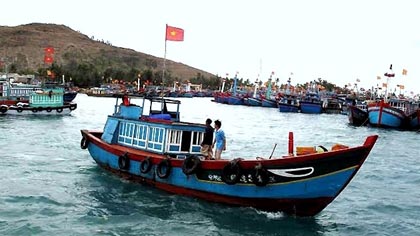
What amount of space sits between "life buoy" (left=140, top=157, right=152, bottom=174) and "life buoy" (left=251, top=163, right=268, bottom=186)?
14.2 feet

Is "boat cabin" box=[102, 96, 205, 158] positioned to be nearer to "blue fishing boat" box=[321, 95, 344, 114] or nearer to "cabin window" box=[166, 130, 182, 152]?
"cabin window" box=[166, 130, 182, 152]

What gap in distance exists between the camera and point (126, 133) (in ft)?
62.6

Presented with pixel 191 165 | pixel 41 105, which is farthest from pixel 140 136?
pixel 41 105

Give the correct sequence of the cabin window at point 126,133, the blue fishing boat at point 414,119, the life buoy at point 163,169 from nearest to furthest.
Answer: the life buoy at point 163,169 → the cabin window at point 126,133 → the blue fishing boat at point 414,119

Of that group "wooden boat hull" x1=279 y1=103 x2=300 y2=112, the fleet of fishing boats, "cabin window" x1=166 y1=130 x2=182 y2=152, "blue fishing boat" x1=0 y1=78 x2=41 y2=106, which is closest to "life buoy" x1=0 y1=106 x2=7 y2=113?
"blue fishing boat" x1=0 y1=78 x2=41 y2=106

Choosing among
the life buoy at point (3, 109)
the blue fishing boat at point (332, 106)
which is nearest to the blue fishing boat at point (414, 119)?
the blue fishing boat at point (332, 106)

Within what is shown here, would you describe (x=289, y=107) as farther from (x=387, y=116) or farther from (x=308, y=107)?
(x=387, y=116)

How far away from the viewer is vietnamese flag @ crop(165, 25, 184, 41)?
19.0 m

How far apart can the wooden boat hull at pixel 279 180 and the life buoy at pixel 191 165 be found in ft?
0.41

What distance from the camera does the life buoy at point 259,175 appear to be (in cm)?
1348

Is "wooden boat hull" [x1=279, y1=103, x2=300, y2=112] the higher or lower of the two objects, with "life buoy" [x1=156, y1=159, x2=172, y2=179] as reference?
lower

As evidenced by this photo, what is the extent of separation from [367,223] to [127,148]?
352 inches

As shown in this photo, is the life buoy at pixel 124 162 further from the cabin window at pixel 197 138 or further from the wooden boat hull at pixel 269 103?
the wooden boat hull at pixel 269 103

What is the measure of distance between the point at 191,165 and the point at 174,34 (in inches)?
248
